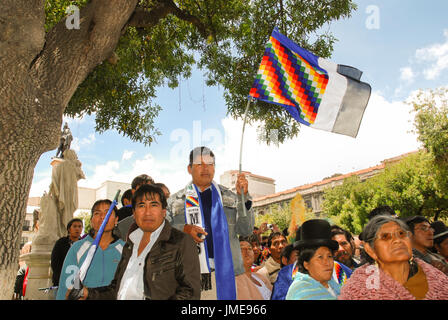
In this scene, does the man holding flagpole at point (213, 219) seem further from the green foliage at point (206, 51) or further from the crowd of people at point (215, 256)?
the green foliage at point (206, 51)

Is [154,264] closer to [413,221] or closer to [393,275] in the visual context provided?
[393,275]

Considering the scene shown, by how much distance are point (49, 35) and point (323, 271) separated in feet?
13.6

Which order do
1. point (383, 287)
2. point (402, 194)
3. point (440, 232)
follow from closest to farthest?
point (383, 287) < point (440, 232) < point (402, 194)

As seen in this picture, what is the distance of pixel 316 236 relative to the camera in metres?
2.85

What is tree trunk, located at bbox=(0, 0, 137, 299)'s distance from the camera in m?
3.18

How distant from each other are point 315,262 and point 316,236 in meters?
0.22

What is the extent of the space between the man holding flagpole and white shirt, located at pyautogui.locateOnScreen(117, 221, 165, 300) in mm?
483

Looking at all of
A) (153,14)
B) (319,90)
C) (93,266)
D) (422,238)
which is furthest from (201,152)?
(153,14)

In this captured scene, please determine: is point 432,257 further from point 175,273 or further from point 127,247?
point 127,247

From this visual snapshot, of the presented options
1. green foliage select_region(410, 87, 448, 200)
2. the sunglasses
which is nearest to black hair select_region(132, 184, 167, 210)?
the sunglasses

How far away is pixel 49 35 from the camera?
424 cm

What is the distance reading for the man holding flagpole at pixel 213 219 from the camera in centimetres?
304
